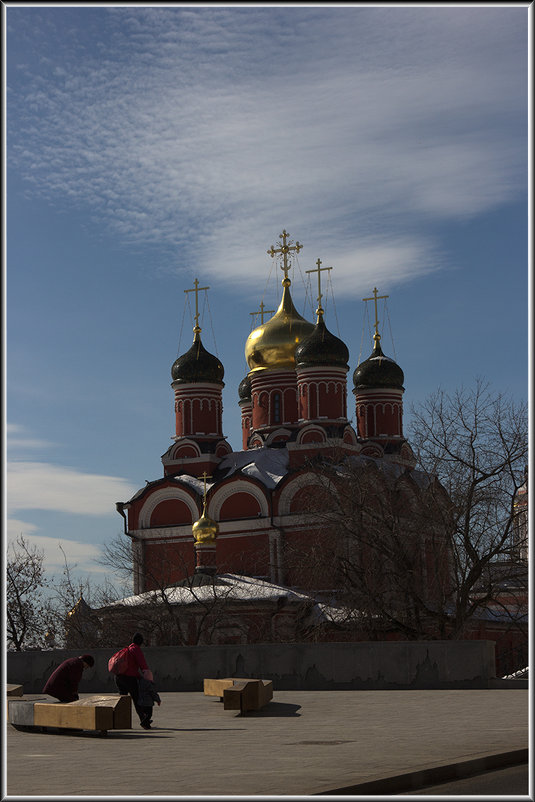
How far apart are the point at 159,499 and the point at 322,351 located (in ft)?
27.3

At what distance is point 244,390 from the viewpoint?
54219 millimetres

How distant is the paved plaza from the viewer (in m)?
7.25

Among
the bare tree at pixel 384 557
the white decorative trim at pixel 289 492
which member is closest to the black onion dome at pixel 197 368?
the white decorative trim at pixel 289 492

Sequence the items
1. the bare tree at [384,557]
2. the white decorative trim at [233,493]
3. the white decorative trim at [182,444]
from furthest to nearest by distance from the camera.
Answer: the white decorative trim at [182,444] < the white decorative trim at [233,493] < the bare tree at [384,557]

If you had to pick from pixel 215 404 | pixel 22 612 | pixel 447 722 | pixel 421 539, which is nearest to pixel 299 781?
pixel 447 722

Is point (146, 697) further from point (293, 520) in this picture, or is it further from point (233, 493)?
point (233, 493)

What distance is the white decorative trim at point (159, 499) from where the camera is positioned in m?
43.2

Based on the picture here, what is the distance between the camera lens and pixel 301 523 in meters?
39.2

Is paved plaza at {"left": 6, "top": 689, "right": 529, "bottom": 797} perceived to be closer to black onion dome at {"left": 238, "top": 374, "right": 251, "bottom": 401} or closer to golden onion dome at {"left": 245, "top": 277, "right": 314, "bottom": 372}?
golden onion dome at {"left": 245, "top": 277, "right": 314, "bottom": 372}

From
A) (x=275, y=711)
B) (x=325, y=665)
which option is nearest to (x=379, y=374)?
(x=325, y=665)

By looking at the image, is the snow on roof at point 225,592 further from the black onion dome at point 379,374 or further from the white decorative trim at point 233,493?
the black onion dome at point 379,374

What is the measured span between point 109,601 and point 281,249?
18021 millimetres

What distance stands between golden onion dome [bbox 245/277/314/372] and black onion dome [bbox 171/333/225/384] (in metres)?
1.67

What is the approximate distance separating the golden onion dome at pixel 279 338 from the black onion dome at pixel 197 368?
1668mm
